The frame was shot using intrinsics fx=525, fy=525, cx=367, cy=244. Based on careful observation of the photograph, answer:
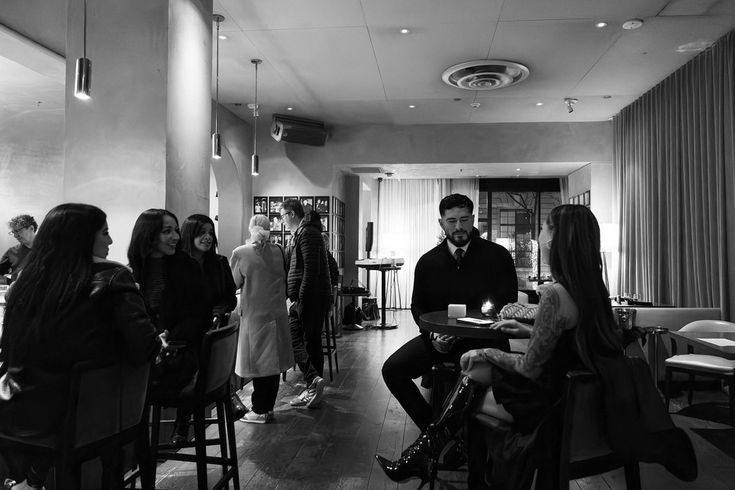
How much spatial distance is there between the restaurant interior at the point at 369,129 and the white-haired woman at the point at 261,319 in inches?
10.9

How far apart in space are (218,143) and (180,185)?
3.24 ft

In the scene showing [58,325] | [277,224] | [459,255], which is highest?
[277,224]

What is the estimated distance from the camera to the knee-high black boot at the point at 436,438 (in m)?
2.25

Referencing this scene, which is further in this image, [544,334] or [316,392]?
[316,392]

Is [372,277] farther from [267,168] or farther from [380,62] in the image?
[380,62]

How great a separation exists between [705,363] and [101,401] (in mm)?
3985

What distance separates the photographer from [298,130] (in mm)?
8117

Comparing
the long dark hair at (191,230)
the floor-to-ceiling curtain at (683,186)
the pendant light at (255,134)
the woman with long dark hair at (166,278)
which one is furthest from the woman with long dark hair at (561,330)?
the pendant light at (255,134)

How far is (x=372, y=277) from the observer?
12141mm

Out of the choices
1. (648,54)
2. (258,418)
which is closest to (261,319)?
(258,418)

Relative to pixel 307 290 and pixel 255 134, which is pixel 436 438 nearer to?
pixel 307 290

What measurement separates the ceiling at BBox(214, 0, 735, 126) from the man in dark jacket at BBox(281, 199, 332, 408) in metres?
1.87

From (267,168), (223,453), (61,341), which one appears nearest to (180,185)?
(223,453)

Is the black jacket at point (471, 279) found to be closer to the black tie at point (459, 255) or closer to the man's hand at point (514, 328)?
the black tie at point (459, 255)
